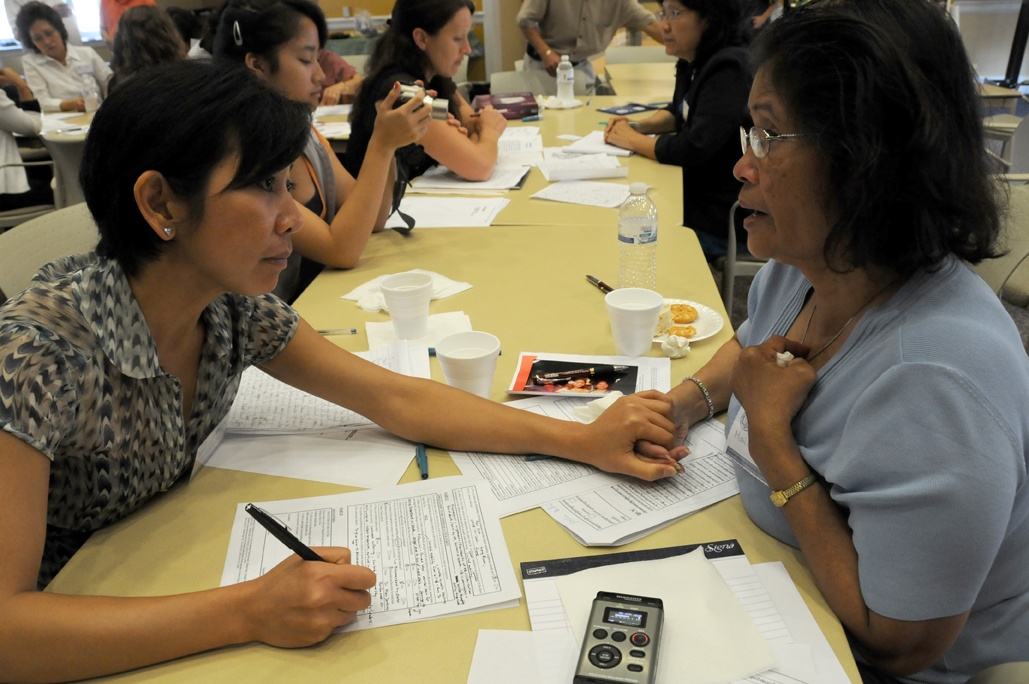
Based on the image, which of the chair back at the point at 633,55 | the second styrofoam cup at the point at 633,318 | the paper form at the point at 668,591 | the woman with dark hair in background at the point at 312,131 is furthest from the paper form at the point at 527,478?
the chair back at the point at 633,55

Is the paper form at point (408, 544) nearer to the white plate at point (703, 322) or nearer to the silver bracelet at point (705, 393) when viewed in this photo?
the silver bracelet at point (705, 393)

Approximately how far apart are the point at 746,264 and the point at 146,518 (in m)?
2.29

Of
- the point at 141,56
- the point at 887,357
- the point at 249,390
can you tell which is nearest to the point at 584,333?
the point at 249,390

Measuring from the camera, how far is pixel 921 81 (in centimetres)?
89

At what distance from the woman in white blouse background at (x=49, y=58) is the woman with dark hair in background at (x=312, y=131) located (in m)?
4.31

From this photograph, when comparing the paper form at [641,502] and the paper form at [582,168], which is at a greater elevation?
the paper form at [582,168]

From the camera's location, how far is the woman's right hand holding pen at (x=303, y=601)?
894 mm

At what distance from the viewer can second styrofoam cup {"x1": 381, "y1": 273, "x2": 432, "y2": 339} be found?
1.64 meters

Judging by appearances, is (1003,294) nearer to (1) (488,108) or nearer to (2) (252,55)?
(1) (488,108)

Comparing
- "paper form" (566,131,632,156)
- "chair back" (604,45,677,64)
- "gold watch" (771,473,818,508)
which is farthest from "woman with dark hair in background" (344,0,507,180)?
"chair back" (604,45,677,64)

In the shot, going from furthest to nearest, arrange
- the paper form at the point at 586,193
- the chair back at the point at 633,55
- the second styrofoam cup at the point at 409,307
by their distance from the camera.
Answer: the chair back at the point at 633,55, the paper form at the point at 586,193, the second styrofoam cup at the point at 409,307

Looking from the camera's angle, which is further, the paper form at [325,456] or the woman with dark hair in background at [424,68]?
the woman with dark hair in background at [424,68]

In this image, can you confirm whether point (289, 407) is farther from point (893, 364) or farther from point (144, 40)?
point (144, 40)

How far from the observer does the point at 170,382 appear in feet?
3.79
